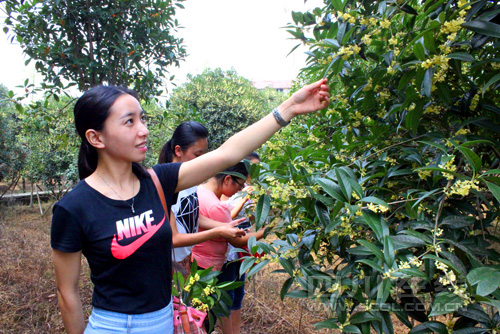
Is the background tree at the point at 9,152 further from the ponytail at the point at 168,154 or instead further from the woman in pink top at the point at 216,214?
the woman in pink top at the point at 216,214

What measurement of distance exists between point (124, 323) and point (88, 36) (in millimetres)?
2236

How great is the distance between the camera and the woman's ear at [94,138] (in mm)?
1229

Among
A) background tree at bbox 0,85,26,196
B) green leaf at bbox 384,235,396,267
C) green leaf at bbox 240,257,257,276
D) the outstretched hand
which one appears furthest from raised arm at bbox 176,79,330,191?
background tree at bbox 0,85,26,196

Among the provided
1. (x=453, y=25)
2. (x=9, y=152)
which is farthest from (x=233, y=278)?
(x=9, y=152)

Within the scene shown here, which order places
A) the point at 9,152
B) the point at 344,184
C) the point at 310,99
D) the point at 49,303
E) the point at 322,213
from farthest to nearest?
1. the point at 9,152
2. the point at 49,303
3. the point at 310,99
4. the point at 322,213
5. the point at 344,184

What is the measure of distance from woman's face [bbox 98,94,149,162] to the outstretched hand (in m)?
0.53

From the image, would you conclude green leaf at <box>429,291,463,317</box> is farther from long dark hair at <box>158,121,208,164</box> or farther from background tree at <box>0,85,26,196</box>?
background tree at <box>0,85,26,196</box>

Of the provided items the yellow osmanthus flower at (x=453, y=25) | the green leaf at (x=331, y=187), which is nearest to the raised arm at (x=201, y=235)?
the green leaf at (x=331, y=187)

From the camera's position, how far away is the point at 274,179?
123cm

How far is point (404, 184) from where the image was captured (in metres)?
1.27

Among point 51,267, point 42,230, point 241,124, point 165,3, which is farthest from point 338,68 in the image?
point 241,124

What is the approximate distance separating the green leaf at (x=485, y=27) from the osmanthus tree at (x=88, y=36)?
7.44 ft

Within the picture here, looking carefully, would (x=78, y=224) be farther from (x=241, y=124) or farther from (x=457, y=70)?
(x=241, y=124)

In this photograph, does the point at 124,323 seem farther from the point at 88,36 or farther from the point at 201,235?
the point at 88,36
